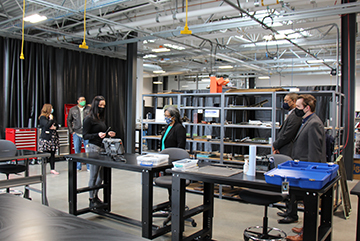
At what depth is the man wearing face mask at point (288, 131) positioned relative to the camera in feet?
13.6

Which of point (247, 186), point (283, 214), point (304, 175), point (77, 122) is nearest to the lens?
point (304, 175)

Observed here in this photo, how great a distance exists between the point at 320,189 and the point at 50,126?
5.56 metres

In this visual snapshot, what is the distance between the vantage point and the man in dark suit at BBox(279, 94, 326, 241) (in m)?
3.68

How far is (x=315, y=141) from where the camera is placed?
3.69 metres

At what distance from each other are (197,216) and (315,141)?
175cm

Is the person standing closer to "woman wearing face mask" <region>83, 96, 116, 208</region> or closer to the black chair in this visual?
"woman wearing face mask" <region>83, 96, 116, 208</region>

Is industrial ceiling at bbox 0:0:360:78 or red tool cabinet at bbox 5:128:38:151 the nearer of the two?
industrial ceiling at bbox 0:0:360:78

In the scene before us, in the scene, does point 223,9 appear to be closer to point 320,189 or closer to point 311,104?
point 311,104

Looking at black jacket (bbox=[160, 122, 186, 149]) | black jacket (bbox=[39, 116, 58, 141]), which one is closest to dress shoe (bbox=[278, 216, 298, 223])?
black jacket (bbox=[160, 122, 186, 149])

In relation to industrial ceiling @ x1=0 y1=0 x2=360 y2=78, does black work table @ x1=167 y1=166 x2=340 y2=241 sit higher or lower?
lower

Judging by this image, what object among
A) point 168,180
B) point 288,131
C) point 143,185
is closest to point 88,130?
point 168,180

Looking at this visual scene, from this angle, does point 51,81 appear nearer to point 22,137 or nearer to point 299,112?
point 22,137

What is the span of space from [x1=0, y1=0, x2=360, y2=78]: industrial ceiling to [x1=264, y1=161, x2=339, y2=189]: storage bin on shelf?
296 cm

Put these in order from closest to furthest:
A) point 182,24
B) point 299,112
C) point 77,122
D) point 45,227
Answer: point 45,227
point 299,112
point 77,122
point 182,24
